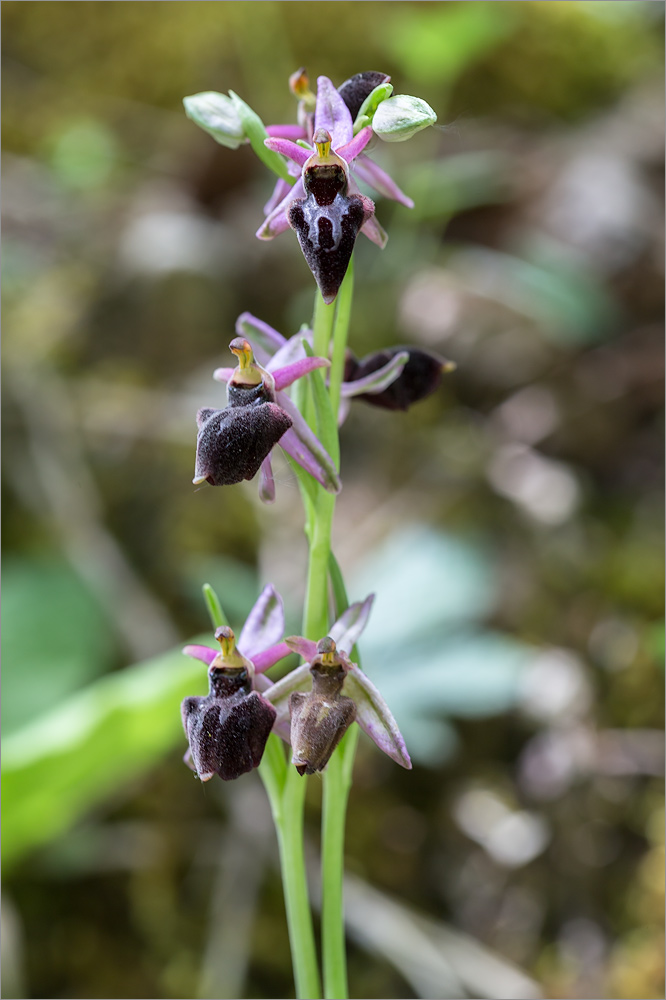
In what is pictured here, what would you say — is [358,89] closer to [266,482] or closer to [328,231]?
[328,231]

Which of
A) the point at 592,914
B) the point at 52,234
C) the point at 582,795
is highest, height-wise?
the point at 52,234

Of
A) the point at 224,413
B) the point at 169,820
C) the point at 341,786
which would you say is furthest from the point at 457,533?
the point at 224,413

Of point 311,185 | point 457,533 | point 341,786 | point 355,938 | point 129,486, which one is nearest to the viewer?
point 311,185

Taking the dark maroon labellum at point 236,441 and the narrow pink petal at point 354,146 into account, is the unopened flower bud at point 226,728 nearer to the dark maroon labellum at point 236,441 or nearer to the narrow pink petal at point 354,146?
the dark maroon labellum at point 236,441

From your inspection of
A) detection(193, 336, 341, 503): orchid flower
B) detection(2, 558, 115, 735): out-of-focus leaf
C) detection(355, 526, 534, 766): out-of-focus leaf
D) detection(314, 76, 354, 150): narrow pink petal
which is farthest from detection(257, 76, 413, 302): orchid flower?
detection(2, 558, 115, 735): out-of-focus leaf

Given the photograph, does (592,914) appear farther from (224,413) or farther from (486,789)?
(224,413)
